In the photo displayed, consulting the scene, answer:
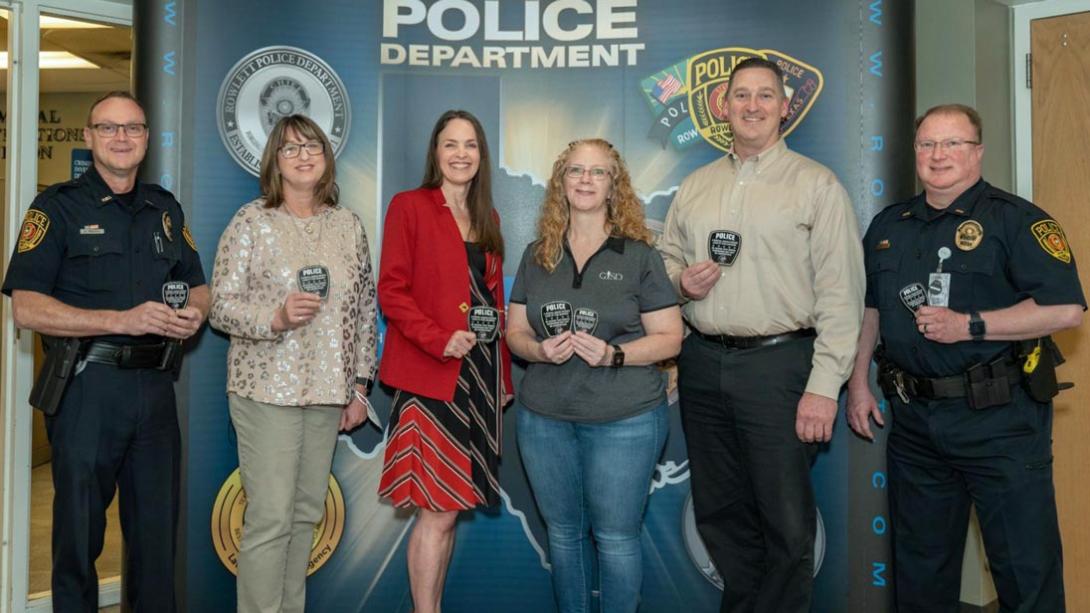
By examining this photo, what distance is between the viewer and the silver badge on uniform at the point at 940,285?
9.02 feet

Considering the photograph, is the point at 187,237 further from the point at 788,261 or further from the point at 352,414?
the point at 788,261

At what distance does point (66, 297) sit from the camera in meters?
2.86

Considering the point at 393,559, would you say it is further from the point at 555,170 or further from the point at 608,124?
the point at 608,124

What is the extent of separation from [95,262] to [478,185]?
4.20 feet

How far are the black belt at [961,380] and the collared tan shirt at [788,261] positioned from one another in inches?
9.4

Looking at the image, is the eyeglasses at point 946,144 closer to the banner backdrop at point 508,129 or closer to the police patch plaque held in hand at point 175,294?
the banner backdrop at point 508,129

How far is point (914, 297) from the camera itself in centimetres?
275

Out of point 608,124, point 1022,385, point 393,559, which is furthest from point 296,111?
point 1022,385

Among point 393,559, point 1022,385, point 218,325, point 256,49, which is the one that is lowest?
point 393,559

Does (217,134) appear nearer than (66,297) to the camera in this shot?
No

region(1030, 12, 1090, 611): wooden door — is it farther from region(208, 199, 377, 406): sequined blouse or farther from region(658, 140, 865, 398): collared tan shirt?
region(208, 199, 377, 406): sequined blouse

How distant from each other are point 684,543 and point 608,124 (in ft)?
5.35

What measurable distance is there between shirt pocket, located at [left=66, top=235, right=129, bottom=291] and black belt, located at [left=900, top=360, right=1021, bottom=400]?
2.58 metres

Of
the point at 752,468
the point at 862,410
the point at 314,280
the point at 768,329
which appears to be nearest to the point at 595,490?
the point at 752,468
